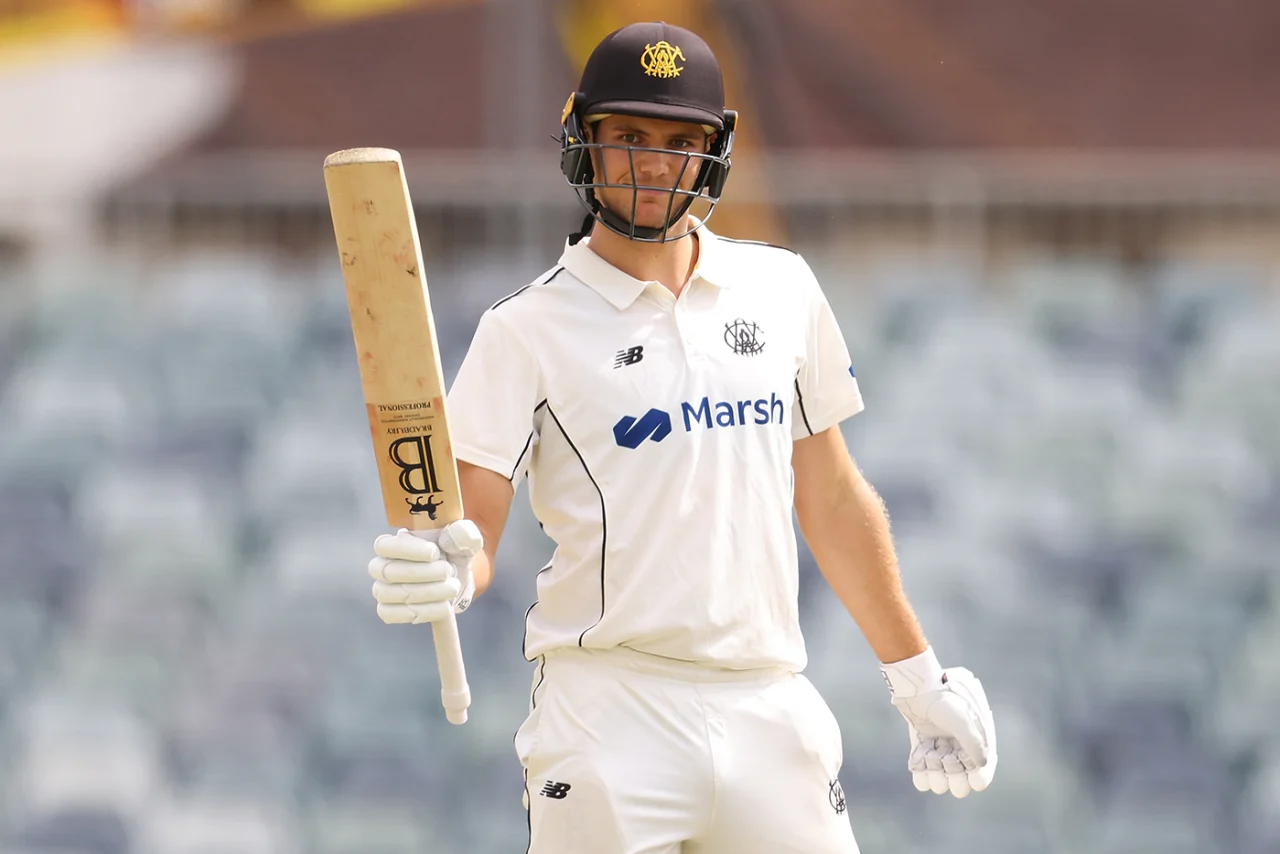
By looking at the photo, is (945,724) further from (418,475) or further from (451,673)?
(418,475)

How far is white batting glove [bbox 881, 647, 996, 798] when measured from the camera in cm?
216

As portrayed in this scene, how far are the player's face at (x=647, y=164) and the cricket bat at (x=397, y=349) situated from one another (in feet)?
0.92

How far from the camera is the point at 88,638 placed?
4.23m

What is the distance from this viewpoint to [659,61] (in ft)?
6.56

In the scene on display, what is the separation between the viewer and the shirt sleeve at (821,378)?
215 cm

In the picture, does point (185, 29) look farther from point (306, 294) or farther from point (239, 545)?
point (239, 545)

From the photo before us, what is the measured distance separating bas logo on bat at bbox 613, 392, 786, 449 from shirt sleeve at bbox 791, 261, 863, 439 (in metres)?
0.15

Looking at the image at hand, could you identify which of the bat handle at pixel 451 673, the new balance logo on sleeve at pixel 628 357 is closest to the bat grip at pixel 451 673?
the bat handle at pixel 451 673

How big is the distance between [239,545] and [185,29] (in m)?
1.43

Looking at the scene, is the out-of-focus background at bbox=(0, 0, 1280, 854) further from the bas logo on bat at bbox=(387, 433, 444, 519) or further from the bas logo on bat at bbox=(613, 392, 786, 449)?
the bas logo on bat at bbox=(387, 433, 444, 519)

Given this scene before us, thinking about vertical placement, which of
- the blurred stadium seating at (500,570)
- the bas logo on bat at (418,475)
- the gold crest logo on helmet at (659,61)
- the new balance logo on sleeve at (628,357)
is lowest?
the blurred stadium seating at (500,570)

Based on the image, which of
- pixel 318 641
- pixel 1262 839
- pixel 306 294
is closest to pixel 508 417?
pixel 318 641

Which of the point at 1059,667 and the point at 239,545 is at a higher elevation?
the point at 239,545

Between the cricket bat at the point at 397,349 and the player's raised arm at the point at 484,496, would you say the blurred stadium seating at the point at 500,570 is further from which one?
the cricket bat at the point at 397,349
